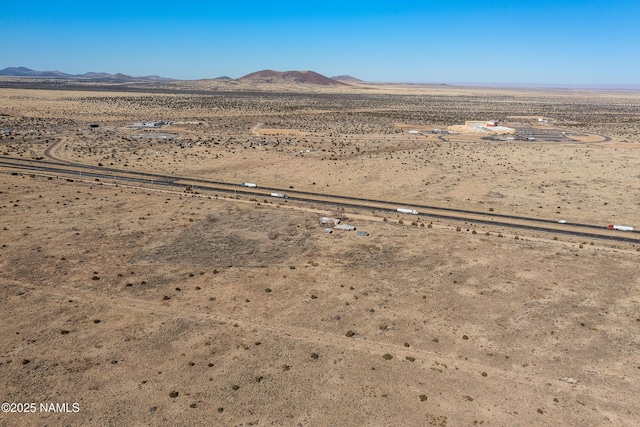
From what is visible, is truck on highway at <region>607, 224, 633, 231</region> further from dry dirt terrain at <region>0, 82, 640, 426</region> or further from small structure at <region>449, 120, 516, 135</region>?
small structure at <region>449, 120, 516, 135</region>

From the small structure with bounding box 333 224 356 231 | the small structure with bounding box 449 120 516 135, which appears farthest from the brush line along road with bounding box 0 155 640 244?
the small structure with bounding box 449 120 516 135

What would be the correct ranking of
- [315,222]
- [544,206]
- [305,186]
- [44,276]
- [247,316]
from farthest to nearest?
1. [305,186]
2. [544,206]
3. [315,222]
4. [44,276]
5. [247,316]

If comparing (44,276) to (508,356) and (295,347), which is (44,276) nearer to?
(295,347)

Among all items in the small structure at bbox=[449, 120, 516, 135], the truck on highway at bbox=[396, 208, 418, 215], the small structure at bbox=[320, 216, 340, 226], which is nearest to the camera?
the small structure at bbox=[320, 216, 340, 226]

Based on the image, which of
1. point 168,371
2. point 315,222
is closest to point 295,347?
point 168,371

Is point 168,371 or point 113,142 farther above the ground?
point 113,142

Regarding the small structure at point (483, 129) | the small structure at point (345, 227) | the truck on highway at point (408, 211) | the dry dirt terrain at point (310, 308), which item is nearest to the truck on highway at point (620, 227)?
the dry dirt terrain at point (310, 308)

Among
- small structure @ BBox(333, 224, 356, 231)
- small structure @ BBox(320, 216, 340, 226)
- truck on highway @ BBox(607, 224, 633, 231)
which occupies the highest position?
small structure @ BBox(320, 216, 340, 226)
